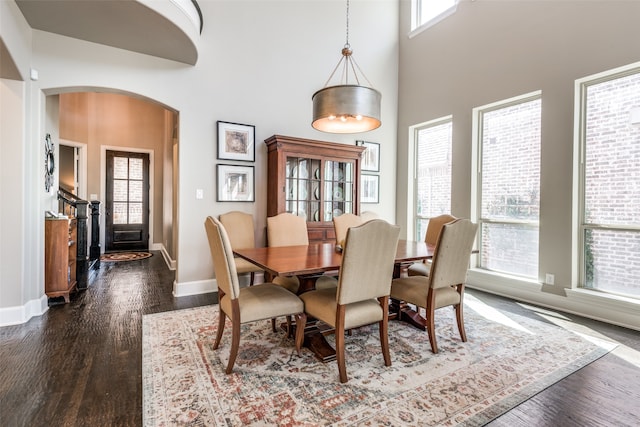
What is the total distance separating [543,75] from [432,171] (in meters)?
1.82

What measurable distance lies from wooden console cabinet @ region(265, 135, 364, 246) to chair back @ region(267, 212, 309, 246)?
0.52 meters

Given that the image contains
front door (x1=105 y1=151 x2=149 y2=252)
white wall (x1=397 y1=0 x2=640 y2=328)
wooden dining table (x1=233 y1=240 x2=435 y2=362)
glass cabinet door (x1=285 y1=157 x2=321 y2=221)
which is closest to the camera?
wooden dining table (x1=233 y1=240 x2=435 y2=362)

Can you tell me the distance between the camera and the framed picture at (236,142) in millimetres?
3922

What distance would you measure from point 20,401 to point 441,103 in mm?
5217

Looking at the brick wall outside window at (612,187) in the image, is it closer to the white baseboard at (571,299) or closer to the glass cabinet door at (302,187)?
the white baseboard at (571,299)

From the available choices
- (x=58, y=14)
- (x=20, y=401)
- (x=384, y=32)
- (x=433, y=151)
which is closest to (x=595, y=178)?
(x=433, y=151)

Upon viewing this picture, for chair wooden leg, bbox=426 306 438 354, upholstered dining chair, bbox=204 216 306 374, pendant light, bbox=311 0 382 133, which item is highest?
pendant light, bbox=311 0 382 133

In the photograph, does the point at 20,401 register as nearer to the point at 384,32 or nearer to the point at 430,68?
the point at 430,68

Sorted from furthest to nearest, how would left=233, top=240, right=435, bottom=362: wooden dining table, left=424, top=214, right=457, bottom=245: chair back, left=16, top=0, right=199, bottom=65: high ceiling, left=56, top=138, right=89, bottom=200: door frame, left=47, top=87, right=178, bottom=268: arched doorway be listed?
left=56, top=138, right=89, bottom=200: door frame, left=47, top=87, right=178, bottom=268: arched doorway, left=424, top=214, right=457, bottom=245: chair back, left=16, top=0, right=199, bottom=65: high ceiling, left=233, top=240, right=435, bottom=362: wooden dining table

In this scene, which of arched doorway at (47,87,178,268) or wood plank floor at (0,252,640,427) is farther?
arched doorway at (47,87,178,268)

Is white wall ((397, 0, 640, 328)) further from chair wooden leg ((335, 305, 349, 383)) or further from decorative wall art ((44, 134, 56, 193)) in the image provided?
decorative wall art ((44, 134, 56, 193))

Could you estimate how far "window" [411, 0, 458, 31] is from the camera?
4633mm

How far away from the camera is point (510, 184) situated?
3914 millimetres

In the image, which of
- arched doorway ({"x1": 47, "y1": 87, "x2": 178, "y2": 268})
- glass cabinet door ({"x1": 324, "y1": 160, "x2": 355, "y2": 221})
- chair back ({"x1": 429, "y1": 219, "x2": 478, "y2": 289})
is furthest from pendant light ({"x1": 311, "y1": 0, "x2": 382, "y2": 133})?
arched doorway ({"x1": 47, "y1": 87, "x2": 178, "y2": 268})
